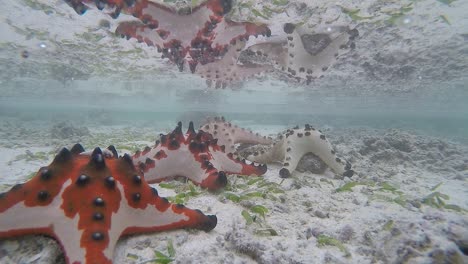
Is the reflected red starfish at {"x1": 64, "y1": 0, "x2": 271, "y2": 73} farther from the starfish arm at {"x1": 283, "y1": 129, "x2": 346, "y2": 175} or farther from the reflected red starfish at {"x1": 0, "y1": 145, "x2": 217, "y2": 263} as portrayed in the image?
the reflected red starfish at {"x1": 0, "y1": 145, "x2": 217, "y2": 263}

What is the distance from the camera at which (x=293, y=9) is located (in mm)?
8883

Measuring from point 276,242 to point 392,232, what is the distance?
3.87 ft

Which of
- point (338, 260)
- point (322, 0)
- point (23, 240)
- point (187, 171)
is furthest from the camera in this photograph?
point (322, 0)

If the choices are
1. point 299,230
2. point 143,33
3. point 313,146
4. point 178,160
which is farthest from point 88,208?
point 143,33

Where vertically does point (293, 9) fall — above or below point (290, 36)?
above

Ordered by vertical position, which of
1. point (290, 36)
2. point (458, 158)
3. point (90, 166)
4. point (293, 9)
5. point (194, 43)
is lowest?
point (458, 158)

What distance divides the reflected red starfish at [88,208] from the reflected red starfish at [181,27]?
4.05 m

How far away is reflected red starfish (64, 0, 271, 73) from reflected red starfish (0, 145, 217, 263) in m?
4.05

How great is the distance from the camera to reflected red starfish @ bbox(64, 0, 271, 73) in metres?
5.57

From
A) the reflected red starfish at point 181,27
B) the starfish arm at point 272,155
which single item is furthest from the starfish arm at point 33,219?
the starfish arm at point 272,155

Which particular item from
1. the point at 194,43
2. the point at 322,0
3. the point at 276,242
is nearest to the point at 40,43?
the point at 194,43

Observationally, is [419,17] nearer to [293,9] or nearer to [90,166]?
[293,9]

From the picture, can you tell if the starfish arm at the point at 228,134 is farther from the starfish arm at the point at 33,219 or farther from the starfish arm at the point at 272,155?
the starfish arm at the point at 33,219

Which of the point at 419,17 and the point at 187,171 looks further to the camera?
the point at 419,17
